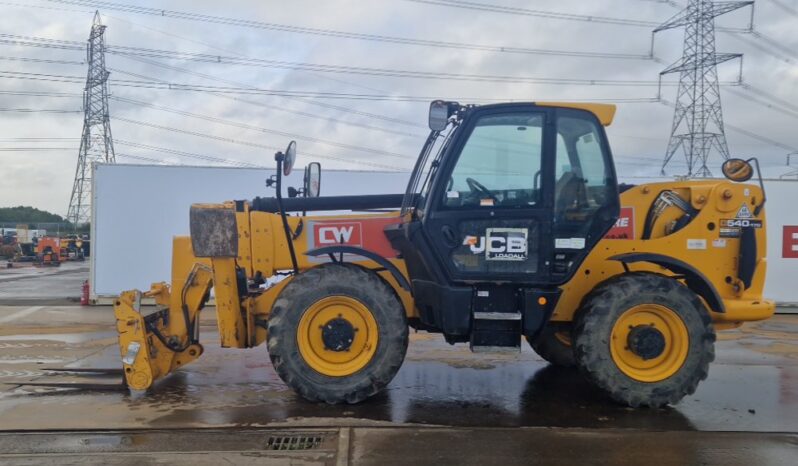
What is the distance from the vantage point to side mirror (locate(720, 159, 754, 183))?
612 cm

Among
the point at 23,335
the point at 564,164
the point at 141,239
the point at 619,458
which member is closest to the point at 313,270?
the point at 564,164

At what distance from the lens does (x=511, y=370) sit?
722 centimetres

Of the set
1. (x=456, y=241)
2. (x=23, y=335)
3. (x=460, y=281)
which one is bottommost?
(x=23, y=335)

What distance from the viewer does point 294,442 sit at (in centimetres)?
462

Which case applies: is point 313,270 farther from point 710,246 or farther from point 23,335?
point 23,335

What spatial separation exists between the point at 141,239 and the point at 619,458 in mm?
11052

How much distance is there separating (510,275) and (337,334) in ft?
5.10

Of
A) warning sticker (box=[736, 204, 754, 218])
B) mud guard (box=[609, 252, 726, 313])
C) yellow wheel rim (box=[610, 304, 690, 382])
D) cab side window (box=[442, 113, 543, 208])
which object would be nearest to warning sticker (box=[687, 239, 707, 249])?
mud guard (box=[609, 252, 726, 313])

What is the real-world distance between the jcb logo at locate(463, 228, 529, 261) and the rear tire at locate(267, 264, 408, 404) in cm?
84

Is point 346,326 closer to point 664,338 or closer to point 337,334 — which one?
point 337,334

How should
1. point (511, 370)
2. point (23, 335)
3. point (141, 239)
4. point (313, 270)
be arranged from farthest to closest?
point (141, 239) < point (23, 335) < point (511, 370) < point (313, 270)

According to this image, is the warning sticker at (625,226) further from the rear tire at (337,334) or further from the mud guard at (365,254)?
the rear tire at (337,334)

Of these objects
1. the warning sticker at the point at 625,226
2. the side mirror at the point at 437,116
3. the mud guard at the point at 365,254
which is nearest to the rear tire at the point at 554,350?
the warning sticker at the point at 625,226

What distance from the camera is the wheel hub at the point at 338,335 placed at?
215 inches
